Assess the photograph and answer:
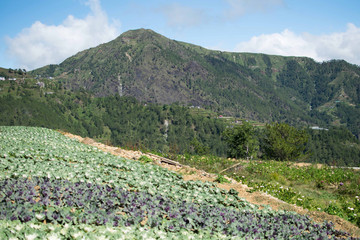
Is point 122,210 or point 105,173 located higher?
point 105,173

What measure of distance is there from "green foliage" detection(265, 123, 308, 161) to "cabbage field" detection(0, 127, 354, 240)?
3109 centimetres

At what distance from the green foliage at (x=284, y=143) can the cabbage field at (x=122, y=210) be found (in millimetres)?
31089

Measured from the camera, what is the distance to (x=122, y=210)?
7.41m

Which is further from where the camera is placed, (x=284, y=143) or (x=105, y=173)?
(x=284, y=143)

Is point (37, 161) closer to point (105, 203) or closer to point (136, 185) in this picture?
point (136, 185)

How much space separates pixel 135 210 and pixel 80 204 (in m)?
1.34

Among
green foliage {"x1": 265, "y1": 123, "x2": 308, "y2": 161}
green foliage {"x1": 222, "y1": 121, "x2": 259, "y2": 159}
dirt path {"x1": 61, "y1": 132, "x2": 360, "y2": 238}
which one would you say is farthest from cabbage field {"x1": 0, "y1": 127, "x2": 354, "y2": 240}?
green foliage {"x1": 222, "y1": 121, "x2": 259, "y2": 159}

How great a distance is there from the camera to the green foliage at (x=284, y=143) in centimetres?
4009

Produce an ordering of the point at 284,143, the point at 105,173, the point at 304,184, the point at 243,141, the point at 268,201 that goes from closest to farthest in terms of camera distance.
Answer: the point at 268,201 < the point at 105,173 < the point at 304,184 < the point at 284,143 < the point at 243,141

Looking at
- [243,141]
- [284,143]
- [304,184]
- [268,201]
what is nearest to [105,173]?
[268,201]

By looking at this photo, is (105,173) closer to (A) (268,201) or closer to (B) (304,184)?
(A) (268,201)

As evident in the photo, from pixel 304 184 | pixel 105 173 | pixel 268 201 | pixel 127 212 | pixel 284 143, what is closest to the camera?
pixel 127 212

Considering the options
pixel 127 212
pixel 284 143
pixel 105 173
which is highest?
pixel 105 173

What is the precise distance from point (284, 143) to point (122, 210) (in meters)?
36.6
